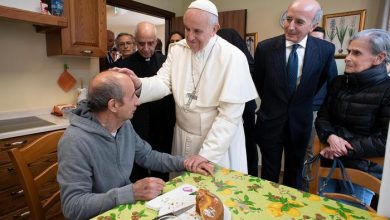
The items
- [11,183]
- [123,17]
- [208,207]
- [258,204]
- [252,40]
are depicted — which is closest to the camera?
[208,207]

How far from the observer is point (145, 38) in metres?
2.13

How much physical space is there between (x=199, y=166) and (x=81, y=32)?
190 cm

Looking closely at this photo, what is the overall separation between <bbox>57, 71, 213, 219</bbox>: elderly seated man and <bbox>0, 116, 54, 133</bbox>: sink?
1298mm

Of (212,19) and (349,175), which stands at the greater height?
(212,19)

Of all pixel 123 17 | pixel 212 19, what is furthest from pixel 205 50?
pixel 123 17

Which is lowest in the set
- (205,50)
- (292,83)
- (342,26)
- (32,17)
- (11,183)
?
A: (11,183)

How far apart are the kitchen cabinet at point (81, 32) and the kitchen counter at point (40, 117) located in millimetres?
564

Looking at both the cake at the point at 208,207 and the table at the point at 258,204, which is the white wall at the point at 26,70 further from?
the cake at the point at 208,207

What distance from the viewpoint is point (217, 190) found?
100 centimetres

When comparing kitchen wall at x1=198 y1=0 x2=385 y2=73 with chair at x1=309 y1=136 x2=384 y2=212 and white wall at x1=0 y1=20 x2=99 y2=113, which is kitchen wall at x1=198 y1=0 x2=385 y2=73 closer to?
chair at x1=309 y1=136 x2=384 y2=212

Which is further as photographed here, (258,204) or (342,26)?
(342,26)

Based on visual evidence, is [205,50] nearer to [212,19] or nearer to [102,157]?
[212,19]

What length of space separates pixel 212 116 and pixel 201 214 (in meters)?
0.78

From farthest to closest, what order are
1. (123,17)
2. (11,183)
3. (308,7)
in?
(123,17)
(11,183)
(308,7)
